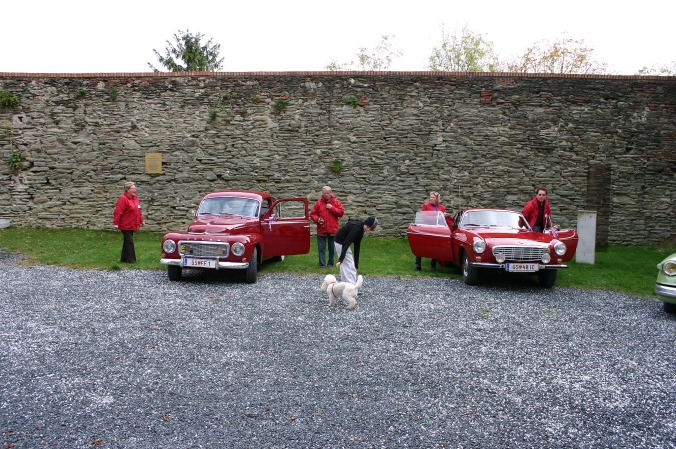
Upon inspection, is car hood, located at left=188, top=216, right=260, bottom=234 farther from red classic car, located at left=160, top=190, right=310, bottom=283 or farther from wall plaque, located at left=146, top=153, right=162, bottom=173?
wall plaque, located at left=146, top=153, right=162, bottom=173

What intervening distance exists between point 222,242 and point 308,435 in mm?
5158

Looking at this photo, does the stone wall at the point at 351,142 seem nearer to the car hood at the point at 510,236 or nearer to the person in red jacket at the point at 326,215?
the person in red jacket at the point at 326,215

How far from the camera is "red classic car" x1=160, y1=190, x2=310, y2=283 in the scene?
8.11m

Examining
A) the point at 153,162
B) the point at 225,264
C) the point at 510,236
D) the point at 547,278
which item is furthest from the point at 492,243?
the point at 153,162

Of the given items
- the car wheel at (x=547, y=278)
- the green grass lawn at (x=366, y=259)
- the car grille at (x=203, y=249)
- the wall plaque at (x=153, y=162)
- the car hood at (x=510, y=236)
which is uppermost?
the wall plaque at (x=153, y=162)

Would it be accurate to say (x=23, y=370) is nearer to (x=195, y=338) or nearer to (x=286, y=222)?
(x=195, y=338)

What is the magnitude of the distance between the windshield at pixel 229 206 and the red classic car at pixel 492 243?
3.09 meters

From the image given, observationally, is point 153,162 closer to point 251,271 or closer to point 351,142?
point 351,142

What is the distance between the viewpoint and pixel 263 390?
4047mm

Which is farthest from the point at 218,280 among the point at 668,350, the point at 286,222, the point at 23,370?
the point at 668,350

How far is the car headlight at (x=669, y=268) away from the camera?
6.67m

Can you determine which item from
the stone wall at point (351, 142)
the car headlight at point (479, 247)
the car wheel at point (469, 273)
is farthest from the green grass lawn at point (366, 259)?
the car headlight at point (479, 247)

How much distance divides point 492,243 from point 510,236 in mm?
550

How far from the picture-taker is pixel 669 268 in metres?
6.72
